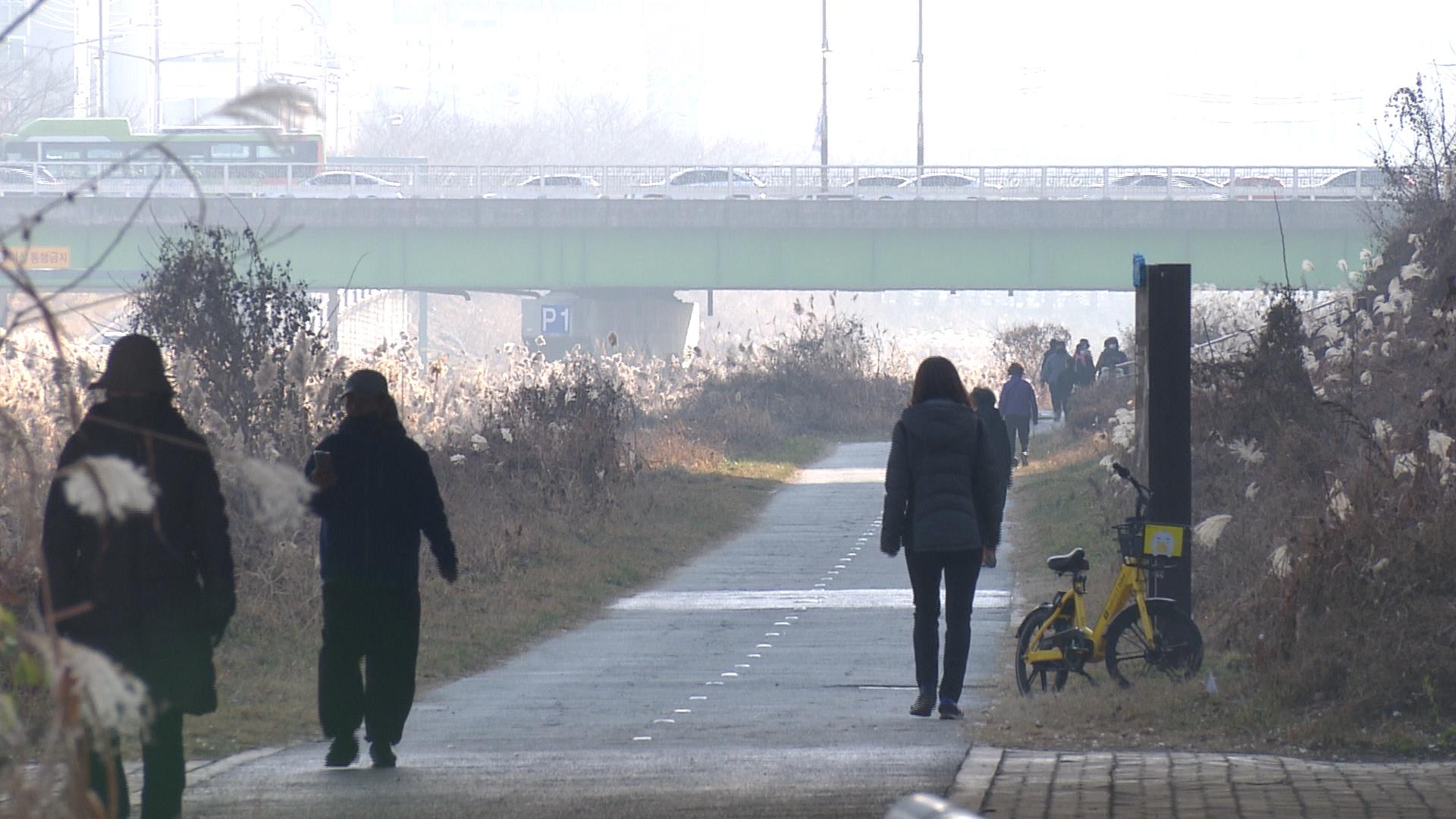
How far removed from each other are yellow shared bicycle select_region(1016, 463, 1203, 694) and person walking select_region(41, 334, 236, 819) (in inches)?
199

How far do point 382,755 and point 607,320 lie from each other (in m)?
54.0

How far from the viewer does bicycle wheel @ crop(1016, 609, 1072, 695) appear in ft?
33.9

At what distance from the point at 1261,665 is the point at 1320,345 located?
9181 millimetres

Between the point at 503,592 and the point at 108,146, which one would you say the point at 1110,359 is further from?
the point at 108,146

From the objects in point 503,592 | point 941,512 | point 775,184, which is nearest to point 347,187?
point 775,184

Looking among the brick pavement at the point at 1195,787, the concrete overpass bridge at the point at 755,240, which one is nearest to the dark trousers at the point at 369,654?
the brick pavement at the point at 1195,787

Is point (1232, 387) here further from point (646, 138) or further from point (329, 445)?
point (646, 138)

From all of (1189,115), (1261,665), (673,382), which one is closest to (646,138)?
(1189,115)

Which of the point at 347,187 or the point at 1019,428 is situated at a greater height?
the point at 347,187

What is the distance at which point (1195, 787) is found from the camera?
281 inches

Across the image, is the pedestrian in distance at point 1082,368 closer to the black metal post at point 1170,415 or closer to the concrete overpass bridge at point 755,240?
the concrete overpass bridge at point 755,240

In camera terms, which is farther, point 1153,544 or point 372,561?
point 1153,544

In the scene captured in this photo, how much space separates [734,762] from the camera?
815cm

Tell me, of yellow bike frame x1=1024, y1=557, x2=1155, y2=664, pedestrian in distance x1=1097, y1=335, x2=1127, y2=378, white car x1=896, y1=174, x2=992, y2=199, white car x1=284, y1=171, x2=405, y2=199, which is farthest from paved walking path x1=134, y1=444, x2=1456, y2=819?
white car x1=284, y1=171, x2=405, y2=199
